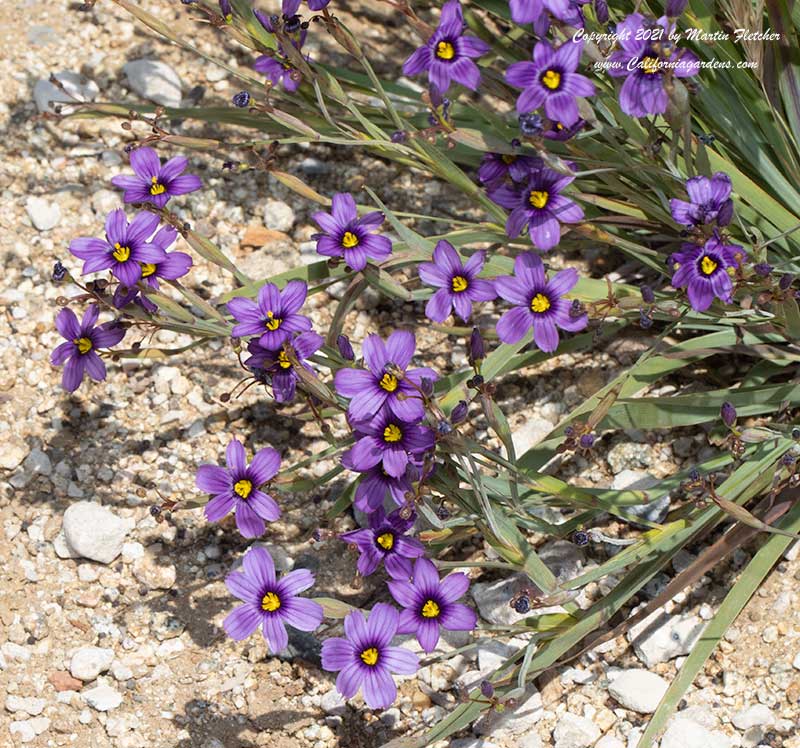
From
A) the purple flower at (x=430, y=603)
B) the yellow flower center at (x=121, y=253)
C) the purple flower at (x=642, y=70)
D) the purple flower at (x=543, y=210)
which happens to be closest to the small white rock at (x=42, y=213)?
the yellow flower center at (x=121, y=253)

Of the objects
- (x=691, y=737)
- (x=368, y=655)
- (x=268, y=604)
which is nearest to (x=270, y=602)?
(x=268, y=604)

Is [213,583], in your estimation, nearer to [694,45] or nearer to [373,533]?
[373,533]

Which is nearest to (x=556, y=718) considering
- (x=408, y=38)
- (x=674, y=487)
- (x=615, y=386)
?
(x=674, y=487)

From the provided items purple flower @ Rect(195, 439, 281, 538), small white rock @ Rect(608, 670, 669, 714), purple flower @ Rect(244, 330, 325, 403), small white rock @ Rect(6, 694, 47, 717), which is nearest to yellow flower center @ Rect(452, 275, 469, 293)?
purple flower @ Rect(244, 330, 325, 403)

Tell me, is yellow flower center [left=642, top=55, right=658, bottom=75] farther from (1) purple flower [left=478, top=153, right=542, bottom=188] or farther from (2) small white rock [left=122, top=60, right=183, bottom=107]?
(2) small white rock [left=122, top=60, right=183, bottom=107]

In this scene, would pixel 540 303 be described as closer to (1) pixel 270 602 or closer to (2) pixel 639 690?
(1) pixel 270 602
